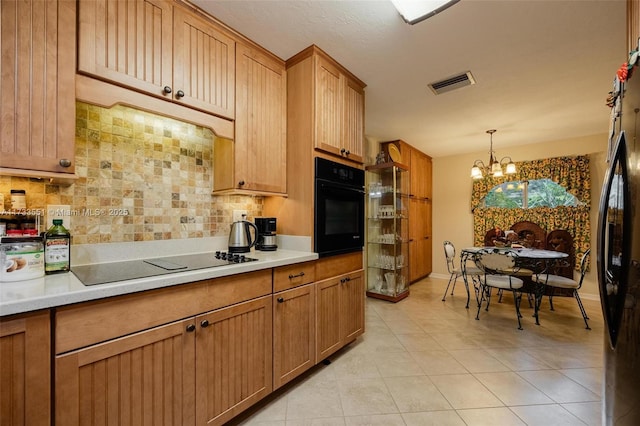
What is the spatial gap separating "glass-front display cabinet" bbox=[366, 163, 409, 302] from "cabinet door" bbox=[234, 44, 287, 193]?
80.2 inches

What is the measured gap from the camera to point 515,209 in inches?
172

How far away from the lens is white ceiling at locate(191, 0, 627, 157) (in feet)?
5.06

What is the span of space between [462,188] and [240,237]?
4577 millimetres

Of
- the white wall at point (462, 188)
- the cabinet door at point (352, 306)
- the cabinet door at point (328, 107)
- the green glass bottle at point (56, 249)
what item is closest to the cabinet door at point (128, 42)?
the green glass bottle at point (56, 249)

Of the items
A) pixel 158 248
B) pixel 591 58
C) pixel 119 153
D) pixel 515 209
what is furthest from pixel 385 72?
pixel 515 209

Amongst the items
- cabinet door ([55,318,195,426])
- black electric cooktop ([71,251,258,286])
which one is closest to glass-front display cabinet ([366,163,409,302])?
black electric cooktop ([71,251,258,286])

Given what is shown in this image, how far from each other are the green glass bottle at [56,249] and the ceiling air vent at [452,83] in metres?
2.86

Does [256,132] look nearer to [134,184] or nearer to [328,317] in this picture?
[134,184]

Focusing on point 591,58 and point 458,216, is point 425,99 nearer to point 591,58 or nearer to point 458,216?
point 591,58

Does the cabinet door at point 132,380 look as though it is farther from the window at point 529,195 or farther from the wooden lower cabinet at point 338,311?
the window at point 529,195

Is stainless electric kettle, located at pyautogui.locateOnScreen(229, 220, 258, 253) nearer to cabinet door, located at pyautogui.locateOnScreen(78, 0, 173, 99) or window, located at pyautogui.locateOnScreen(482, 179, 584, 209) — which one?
cabinet door, located at pyautogui.locateOnScreen(78, 0, 173, 99)

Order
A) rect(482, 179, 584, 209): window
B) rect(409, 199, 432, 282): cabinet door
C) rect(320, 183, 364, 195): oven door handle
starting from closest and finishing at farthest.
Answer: rect(320, 183, 364, 195): oven door handle < rect(482, 179, 584, 209): window < rect(409, 199, 432, 282): cabinet door

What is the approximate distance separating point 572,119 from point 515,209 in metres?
1.59

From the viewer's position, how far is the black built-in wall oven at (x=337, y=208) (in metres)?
1.92
